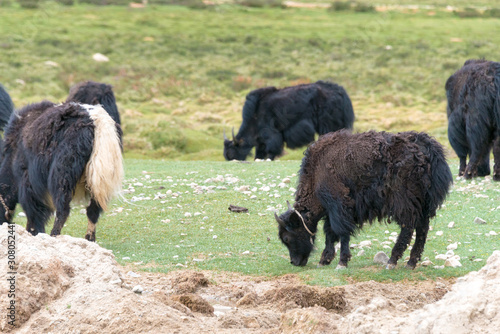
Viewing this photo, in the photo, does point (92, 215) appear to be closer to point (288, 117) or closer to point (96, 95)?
point (96, 95)

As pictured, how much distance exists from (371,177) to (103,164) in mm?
3198

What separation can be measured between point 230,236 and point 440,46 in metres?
38.4

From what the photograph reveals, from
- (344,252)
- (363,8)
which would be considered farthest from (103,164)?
(363,8)

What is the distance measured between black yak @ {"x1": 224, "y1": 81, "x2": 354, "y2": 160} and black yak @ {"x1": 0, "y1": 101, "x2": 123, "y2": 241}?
9864mm

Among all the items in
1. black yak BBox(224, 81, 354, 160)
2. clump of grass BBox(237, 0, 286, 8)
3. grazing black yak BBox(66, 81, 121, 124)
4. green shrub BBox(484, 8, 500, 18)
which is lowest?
black yak BBox(224, 81, 354, 160)

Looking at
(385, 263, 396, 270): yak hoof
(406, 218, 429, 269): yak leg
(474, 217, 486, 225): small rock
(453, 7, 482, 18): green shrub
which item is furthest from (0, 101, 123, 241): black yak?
(453, 7, 482, 18): green shrub

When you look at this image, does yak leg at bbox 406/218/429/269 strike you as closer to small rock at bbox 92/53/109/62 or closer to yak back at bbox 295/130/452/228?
yak back at bbox 295/130/452/228

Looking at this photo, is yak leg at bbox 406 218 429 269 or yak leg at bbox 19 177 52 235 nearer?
yak leg at bbox 406 218 429 269

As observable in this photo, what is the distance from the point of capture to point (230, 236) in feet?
29.2

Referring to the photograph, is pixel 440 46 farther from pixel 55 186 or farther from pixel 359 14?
pixel 55 186

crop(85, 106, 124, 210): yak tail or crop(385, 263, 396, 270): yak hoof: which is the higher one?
crop(85, 106, 124, 210): yak tail

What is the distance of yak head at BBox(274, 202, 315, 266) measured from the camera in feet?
25.2

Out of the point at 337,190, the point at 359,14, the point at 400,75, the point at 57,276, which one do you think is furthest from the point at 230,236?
the point at 359,14

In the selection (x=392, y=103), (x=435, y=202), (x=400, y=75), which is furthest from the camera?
(x=400, y=75)
